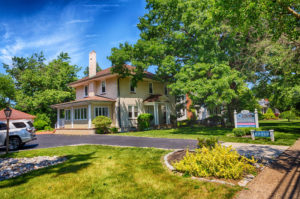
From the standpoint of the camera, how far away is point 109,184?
463cm

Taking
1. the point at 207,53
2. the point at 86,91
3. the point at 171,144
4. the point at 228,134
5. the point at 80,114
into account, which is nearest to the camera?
the point at 171,144

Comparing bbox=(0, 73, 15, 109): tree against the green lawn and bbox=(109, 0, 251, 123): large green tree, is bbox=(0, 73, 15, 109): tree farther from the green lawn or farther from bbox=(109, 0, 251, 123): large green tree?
the green lawn

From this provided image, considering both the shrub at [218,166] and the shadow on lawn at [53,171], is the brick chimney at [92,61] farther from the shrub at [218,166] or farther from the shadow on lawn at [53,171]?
the shrub at [218,166]

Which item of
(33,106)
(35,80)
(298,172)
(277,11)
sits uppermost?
(35,80)

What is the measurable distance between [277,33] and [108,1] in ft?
34.8

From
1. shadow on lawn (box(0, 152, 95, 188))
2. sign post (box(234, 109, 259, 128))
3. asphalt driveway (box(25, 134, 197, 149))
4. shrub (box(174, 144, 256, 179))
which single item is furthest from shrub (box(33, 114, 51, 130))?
shrub (box(174, 144, 256, 179))

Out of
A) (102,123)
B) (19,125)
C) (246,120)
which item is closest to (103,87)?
(102,123)

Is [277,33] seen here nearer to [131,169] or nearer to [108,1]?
[131,169]

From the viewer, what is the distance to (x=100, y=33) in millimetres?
14383

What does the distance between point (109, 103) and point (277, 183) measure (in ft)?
63.3

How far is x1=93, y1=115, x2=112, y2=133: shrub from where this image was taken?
60.5 feet

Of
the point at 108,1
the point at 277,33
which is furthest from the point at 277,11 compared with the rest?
the point at 108,1

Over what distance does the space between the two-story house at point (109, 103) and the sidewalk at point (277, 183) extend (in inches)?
685

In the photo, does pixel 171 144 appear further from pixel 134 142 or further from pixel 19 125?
pixel 19 125
